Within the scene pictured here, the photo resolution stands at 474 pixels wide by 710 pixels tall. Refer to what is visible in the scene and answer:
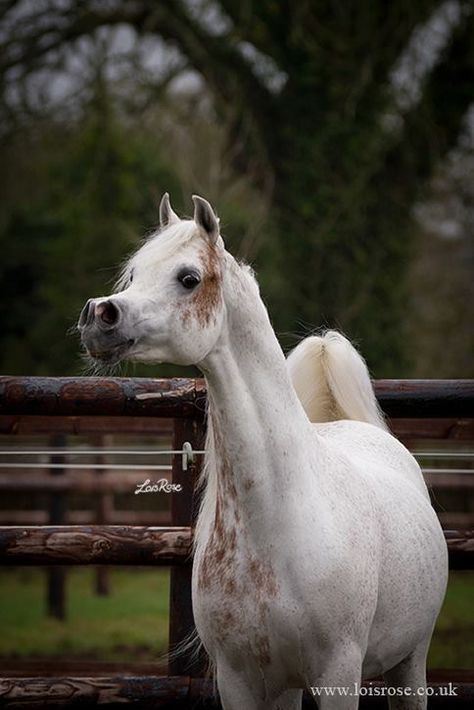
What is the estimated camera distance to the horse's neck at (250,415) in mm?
3047

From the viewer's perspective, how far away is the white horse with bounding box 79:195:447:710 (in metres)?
2.90

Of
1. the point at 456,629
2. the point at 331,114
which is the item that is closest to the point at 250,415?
the point at 456,629

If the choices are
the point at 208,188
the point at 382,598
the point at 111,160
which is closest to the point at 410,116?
the point at 208,188

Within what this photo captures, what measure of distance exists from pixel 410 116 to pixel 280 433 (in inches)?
440

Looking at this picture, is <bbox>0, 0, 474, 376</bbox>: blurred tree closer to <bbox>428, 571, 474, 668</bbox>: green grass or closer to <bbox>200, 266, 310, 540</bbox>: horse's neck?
<bbox>428, 571, 474, 668</bbox>: green grass

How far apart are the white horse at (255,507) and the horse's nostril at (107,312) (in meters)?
0.06

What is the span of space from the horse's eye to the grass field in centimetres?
443

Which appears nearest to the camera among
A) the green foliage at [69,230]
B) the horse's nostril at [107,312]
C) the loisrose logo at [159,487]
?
the horse's nostril at [107,312]

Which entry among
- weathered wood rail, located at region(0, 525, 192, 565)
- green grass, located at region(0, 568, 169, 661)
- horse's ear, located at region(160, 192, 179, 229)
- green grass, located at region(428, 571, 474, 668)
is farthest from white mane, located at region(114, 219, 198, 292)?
green grass, located at region(0, 568, 169, 661)

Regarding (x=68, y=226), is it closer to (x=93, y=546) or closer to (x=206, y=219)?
(x=93, y=546)

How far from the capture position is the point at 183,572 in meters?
4.02

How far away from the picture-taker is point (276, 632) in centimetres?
299

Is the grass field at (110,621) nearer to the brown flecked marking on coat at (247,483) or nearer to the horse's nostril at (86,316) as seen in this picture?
the brown flecked marking on coat at (247,483)

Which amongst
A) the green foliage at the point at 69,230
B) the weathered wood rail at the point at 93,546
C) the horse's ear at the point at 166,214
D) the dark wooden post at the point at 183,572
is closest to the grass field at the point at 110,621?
the dark wooden post at the point at 183,572
